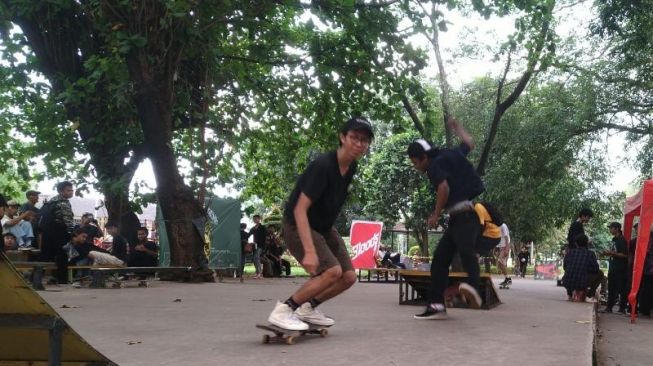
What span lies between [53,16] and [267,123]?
611 centimetres

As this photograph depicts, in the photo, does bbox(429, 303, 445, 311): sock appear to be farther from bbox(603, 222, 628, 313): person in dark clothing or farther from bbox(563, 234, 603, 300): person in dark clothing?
bbox(563, 234, 603, 300): person in dark clothing

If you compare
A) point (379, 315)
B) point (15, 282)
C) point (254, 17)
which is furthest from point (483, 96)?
point (15, 282)

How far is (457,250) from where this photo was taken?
267 inches

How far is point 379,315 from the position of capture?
7371 millimetres

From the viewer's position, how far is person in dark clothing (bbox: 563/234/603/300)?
11781mm

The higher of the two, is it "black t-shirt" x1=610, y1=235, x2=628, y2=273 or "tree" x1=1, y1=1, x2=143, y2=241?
"tree" x1=1, y1=1, x2=143, y2=241

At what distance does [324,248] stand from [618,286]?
27.0 feet

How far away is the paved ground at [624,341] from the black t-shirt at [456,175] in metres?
1.87

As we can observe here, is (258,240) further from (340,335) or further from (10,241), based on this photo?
(340,335)

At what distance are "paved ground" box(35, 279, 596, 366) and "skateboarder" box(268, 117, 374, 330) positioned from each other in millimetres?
336

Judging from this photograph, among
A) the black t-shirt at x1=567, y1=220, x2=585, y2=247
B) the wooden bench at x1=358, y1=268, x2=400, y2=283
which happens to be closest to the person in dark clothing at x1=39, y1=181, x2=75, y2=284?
the wooden bench at x1=358, y1=268, x2=400, y2=283

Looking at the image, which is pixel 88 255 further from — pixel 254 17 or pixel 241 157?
pixel 241 157

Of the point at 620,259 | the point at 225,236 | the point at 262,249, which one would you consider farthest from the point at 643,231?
the point at 262,249

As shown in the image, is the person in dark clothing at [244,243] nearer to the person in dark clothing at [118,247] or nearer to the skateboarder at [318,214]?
the person in dark clothing at [118,247]
